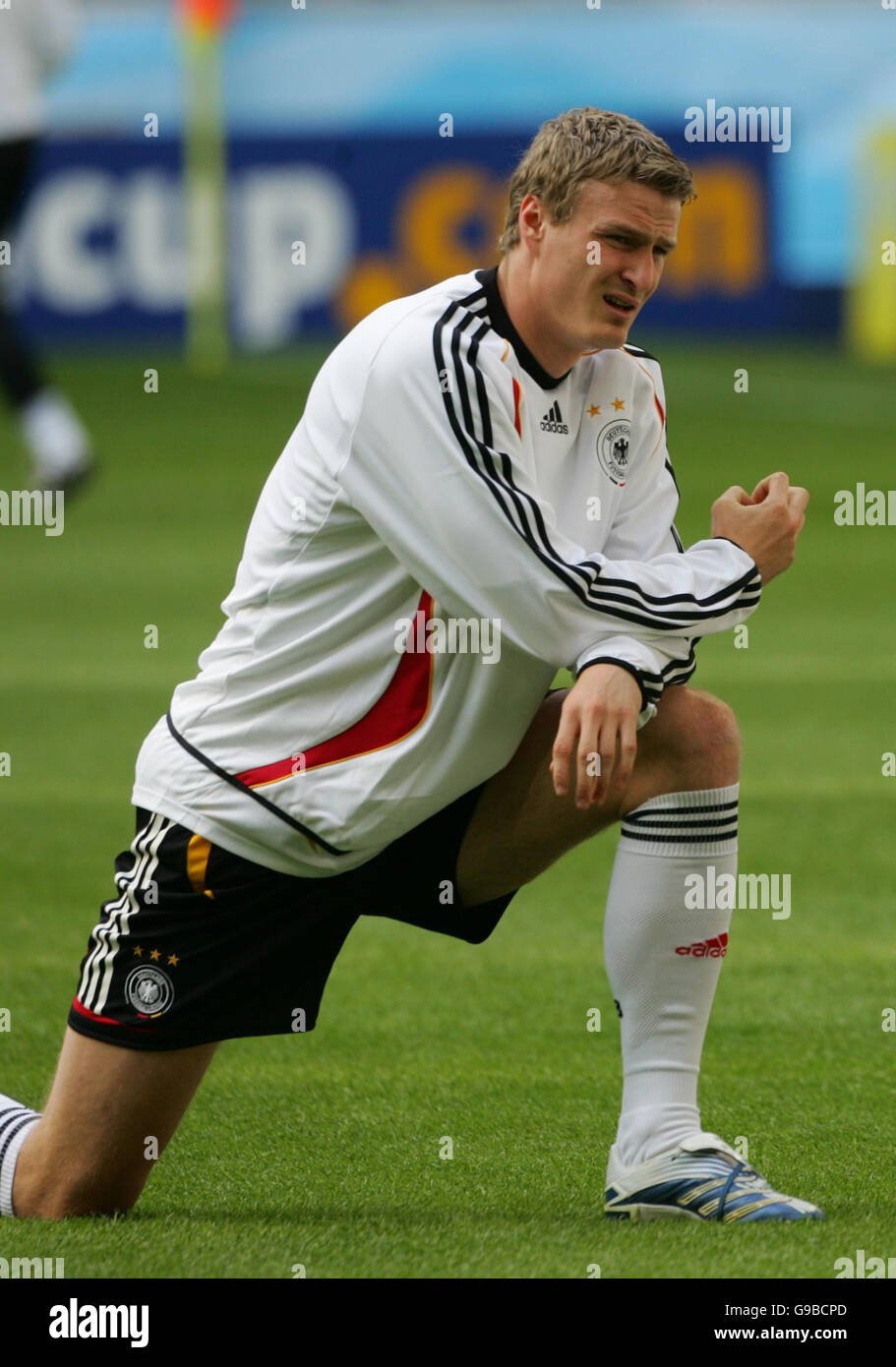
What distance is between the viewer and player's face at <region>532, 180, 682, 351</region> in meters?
3.30

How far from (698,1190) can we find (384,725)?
0.85 m

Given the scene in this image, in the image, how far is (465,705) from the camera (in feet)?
11.3

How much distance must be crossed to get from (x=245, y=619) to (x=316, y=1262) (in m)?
0.98

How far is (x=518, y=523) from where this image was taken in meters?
3.23

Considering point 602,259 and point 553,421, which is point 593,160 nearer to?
point 602,259

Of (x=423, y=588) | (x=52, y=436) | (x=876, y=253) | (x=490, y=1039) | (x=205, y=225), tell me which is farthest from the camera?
(x=876, y=253)

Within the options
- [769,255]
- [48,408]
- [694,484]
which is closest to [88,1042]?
[48,408]

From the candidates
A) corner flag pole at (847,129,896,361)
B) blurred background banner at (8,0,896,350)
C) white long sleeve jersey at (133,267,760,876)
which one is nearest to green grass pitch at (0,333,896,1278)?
white long sleeve jersey at (133,267,760,876)

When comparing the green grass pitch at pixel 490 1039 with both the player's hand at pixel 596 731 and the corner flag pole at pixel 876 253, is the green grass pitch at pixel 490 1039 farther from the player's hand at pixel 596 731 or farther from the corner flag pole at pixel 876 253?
the corner flag pole at pixel 876 253

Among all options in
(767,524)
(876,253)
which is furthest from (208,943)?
(876,253)

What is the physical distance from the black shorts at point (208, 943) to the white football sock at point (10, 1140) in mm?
245

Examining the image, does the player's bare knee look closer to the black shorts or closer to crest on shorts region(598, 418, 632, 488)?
crest on shorts region(598, 418, 632, 488)

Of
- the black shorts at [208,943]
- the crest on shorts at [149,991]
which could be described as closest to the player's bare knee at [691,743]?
the black shorts at [208,943]
